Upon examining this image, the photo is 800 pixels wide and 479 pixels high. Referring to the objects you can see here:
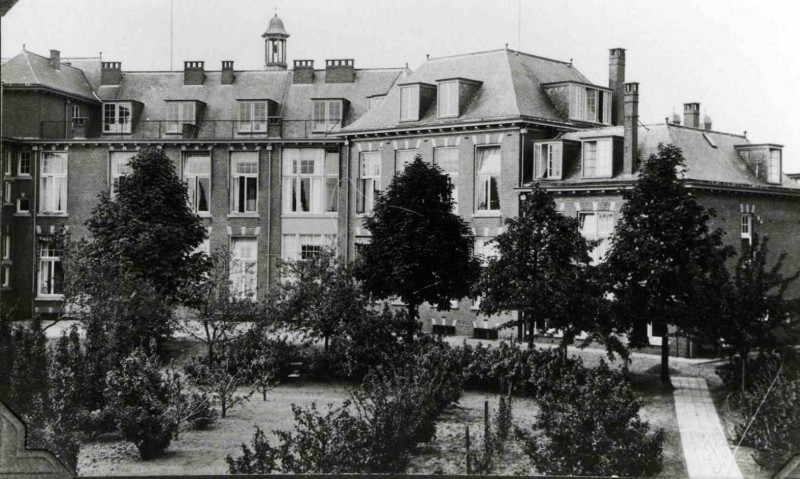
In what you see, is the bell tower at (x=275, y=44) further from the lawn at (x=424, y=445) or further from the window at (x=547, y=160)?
the lawn at (x=424, y=445)

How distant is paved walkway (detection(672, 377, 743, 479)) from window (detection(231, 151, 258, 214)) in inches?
688

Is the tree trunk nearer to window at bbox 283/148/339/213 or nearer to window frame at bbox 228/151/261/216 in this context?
window at bbox 283/148/339/213

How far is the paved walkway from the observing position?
13.7 metres

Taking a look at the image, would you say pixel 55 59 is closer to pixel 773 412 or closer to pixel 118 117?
pixel 118 117

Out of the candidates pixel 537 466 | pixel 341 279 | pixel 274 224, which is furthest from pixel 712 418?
pixel 274 224

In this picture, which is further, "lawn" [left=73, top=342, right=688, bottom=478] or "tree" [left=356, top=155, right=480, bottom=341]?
"tree" [left=356, top=155, right=480, bottom=341]

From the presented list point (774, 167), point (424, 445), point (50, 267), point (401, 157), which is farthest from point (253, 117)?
point (774, 167)

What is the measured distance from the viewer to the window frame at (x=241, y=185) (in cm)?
2859

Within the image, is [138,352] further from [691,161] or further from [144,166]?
[691,161]

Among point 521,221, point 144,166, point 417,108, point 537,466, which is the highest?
point 417,108

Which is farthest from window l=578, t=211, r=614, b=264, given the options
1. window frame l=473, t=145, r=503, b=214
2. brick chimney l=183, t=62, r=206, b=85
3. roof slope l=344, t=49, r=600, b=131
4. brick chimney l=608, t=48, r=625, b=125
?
brick chimney l=183, t=62, r=206, b=85

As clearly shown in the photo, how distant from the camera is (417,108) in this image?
90.7 ft

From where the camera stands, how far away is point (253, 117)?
32.1 m

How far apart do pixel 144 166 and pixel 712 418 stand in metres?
14.5
